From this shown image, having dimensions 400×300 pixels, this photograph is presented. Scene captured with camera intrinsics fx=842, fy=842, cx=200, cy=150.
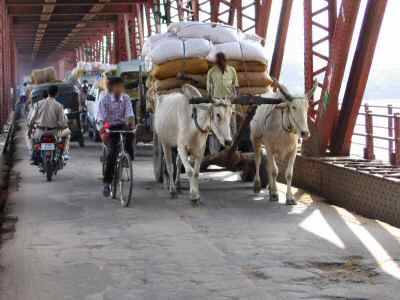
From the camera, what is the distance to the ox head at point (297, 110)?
11.0 meters

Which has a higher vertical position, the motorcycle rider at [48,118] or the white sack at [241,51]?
the white sack at [241,51]

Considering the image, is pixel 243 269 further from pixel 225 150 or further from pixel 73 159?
pixel 73 159

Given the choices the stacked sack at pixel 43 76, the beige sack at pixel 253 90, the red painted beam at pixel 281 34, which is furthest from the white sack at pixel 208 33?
the stacked sack at pixel 43 76

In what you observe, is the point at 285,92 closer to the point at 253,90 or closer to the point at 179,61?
the point at 253,90

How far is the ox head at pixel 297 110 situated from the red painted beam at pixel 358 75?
935mm

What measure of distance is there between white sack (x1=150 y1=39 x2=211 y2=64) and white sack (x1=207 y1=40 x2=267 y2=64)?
0.45 ft

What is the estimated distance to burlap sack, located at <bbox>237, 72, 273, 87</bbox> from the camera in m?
13.1

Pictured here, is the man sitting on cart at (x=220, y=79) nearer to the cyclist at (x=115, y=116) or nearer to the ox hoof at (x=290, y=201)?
the cyclist at (x=115, y=116)

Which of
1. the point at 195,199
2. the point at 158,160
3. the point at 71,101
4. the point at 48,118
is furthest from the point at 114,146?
the point at 71,101

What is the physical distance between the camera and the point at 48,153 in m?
14.7

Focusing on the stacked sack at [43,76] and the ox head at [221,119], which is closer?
the ox head at [221,119]

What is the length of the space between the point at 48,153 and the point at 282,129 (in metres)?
5.01

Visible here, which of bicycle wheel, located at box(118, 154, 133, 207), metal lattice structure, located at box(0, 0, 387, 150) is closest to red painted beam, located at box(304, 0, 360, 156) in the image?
metal lattice structure, located at box(0, 0, 387, 150)

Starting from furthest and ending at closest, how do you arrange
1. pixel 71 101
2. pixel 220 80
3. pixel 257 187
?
pixel 71 101 < pixel 257 187 < pixel 220 80
